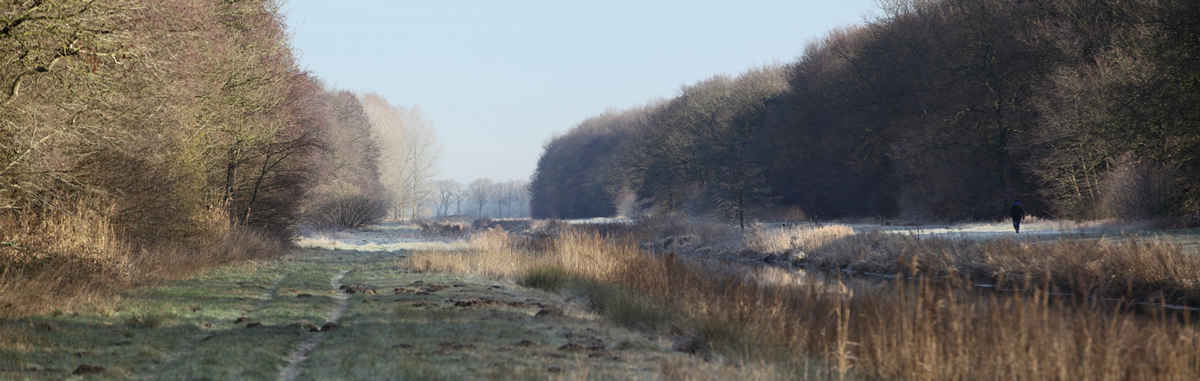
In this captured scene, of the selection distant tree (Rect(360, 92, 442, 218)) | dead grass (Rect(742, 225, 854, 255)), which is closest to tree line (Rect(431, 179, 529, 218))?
distant tree (Rect(360, 92, 442, 218))

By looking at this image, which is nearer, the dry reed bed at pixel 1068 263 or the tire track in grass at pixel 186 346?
the tire track in grass at pixel 186 346

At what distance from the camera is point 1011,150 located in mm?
27359

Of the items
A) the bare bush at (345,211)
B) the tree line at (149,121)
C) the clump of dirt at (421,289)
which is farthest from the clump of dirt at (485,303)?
the bare bush at (345,211)

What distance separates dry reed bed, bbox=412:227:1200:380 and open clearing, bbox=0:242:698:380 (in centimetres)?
94

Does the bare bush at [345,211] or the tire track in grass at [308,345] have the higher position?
the bare bush at [345,211]

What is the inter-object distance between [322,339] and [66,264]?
174 inches

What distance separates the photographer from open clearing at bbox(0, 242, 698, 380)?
568 cm

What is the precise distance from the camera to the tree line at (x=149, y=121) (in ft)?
26.7

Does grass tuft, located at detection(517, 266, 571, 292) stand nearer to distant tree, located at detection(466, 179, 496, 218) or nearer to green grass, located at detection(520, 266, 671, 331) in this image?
green grass, located at detection(520, 266, 671, 331)

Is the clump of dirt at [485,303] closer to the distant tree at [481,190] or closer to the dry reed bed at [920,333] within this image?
the dry reed bed at [920,333]

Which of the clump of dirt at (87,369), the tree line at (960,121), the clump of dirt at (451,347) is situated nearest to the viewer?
the clump of dirt at (87,369)

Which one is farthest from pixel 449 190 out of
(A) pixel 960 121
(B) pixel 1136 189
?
(B) pixel 1136 189

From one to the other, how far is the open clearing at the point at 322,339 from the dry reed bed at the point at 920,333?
939 mm

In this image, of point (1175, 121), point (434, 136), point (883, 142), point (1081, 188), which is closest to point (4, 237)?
point (1175, 121)
